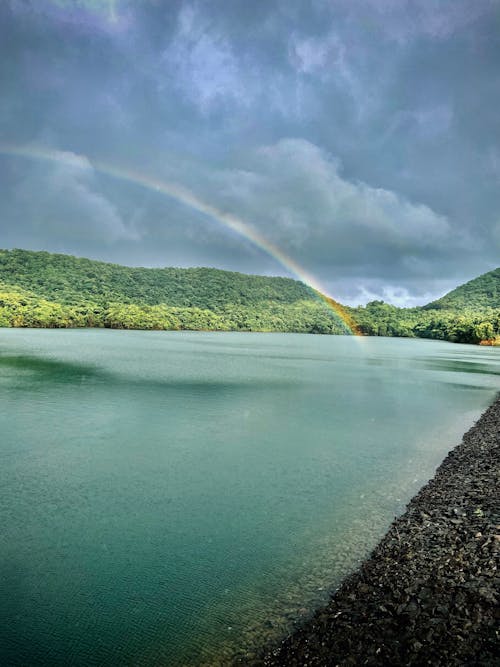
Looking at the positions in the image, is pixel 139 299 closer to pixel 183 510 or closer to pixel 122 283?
pixel 122 283

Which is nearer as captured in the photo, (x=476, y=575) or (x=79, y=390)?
(x=476, y=575)

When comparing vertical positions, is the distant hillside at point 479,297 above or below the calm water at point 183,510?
above

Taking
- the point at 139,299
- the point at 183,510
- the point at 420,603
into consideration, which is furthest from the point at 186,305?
the point at 420,603

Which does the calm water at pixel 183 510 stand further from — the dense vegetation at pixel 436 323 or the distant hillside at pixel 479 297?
the distant hillside at pixel 479 297

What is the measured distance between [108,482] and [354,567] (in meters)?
5.95

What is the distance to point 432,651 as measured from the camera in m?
4.45

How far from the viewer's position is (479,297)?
18038 centimetres

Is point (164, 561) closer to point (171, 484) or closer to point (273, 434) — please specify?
point (171, 484)

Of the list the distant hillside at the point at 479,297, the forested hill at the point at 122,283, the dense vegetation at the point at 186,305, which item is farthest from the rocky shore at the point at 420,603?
the distant hillside at the point at 479,297

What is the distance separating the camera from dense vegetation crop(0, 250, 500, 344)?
114188 millimetres

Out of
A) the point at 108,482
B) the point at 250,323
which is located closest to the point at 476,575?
the point at 108,482

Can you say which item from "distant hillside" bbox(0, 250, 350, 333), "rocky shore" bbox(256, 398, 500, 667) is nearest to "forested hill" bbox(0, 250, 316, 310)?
"distant hillside" bbox(0, 250, 350, 333)

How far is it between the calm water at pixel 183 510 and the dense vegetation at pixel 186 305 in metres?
93.9

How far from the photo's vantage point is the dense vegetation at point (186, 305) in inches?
4496
